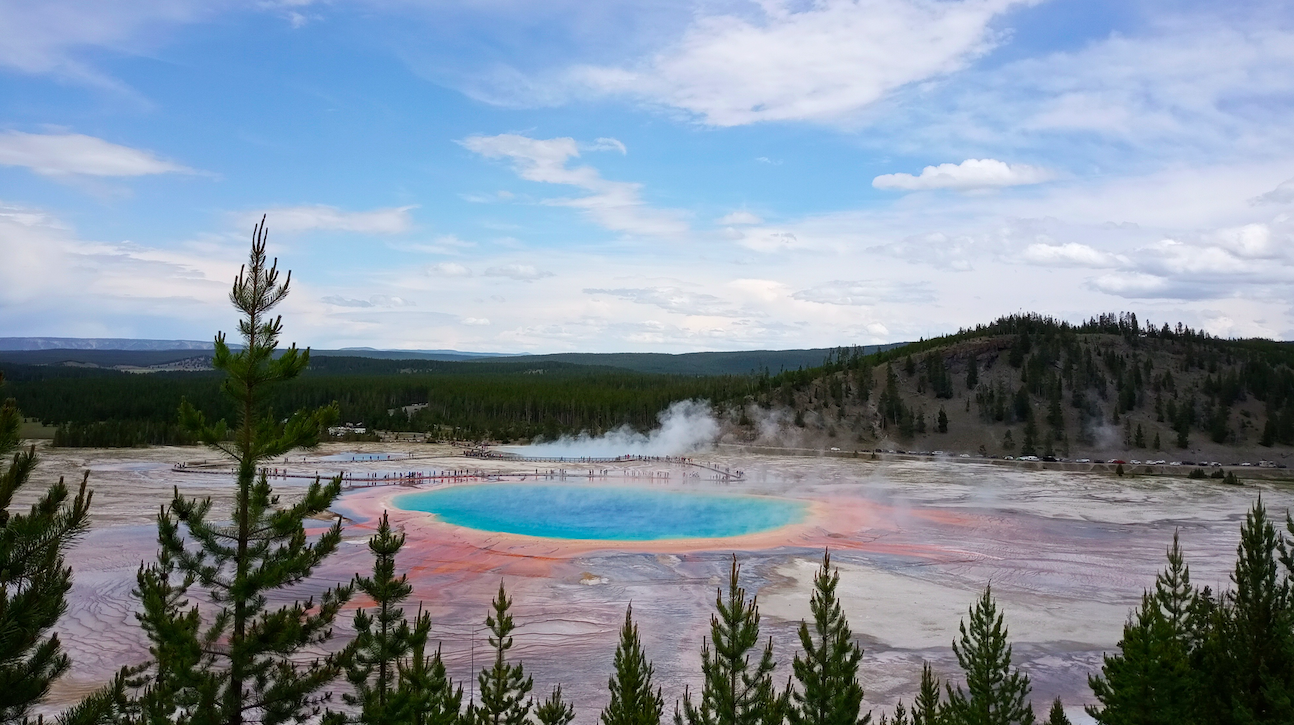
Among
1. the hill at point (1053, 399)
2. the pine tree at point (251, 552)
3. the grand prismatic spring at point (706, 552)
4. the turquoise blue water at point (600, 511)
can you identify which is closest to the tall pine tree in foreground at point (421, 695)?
the pine tree at point (251, 552)

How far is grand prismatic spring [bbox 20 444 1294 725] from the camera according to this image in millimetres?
20953

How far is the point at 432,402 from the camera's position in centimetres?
10812

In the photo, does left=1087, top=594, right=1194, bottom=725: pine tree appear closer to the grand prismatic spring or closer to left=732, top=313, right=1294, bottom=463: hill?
the grand prismatic spring

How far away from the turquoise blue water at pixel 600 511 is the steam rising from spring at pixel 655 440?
72.4 feet

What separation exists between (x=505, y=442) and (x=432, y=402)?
27.5 meters

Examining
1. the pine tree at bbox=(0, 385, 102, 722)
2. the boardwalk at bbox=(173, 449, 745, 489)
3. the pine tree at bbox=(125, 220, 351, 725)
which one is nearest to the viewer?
the pine tree at bbox=(0, 385, 102, 722)

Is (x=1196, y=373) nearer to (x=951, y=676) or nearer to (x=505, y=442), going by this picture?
(x=505, y=442)

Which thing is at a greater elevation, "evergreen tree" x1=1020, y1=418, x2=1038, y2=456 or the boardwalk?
"evergreen tree" x1=1020, y1=418, x2=1038, y2=456

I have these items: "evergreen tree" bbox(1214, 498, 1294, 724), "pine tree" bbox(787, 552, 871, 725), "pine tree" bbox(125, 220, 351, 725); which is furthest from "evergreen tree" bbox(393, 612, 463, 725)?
"evergreen tree" bbox(1214, 498, 1294, 724)

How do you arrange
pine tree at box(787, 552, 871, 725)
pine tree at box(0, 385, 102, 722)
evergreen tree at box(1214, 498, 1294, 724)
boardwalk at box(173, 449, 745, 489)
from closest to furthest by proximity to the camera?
pine tree at box(0, 385, 102, 722) < pine tree at box(787, 552, 871, 725) < evergreen tree at box(1214, 498, 1294, 724) < boardwalk at box(173, 449, 745, 489)

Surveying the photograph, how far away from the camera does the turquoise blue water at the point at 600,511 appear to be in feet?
129

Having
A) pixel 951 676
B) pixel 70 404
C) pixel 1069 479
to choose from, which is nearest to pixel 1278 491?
pixel 1069 479

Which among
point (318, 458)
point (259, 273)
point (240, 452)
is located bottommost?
point (318, 458)

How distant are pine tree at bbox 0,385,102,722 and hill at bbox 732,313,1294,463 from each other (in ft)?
254
